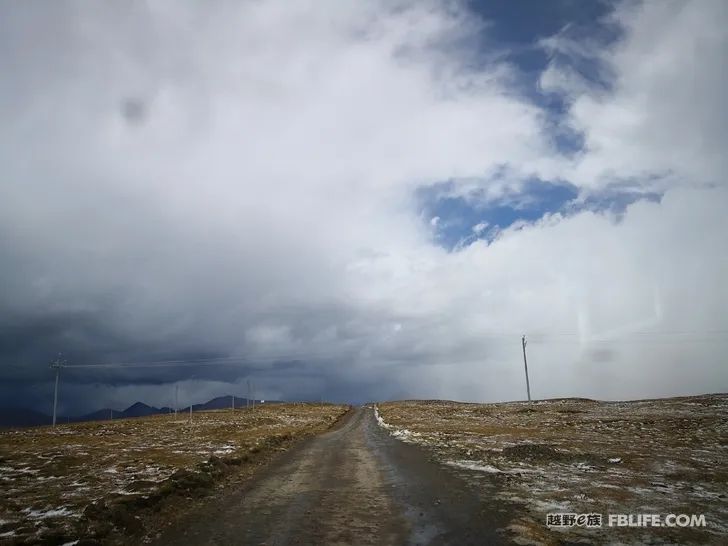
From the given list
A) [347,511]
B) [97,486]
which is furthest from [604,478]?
[97,486]

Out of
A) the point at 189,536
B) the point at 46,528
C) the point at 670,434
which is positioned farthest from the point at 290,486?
the point at 670,434

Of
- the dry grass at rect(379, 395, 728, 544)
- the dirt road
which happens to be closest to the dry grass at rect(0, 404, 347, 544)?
the dirt road

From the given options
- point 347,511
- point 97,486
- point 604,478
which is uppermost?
point 97,486

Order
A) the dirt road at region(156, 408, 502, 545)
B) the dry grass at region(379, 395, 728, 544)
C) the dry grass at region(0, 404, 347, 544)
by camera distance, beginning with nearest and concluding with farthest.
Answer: the dry grass at region(379, 395, 728, 544) < the dirt road at region(156, 408, 502, 545) < the dry grass at region(0, 404, 347, 544)

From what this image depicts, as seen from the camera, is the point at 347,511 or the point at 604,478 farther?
the point at 604,478

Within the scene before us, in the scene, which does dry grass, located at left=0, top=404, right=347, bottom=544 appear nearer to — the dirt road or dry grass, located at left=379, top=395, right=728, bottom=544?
the dirt road

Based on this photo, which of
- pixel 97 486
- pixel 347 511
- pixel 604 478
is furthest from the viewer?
pixel 97 486

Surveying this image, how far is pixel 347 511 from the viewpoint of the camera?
13523 millimetres

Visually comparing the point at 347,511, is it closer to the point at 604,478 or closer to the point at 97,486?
the point at 604,478

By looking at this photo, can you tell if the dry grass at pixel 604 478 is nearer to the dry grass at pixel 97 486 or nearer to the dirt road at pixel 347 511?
the dirt road at pixel 347 511

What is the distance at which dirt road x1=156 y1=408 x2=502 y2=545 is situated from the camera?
11.2 meters

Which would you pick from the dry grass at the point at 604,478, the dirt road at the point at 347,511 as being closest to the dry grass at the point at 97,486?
the dirt road at the point at 347,511

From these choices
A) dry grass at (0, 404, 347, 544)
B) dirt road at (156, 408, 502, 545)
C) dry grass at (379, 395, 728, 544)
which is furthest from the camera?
dry grass at (0, 404, 347, 544)

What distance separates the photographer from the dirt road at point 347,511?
11.2 meters
